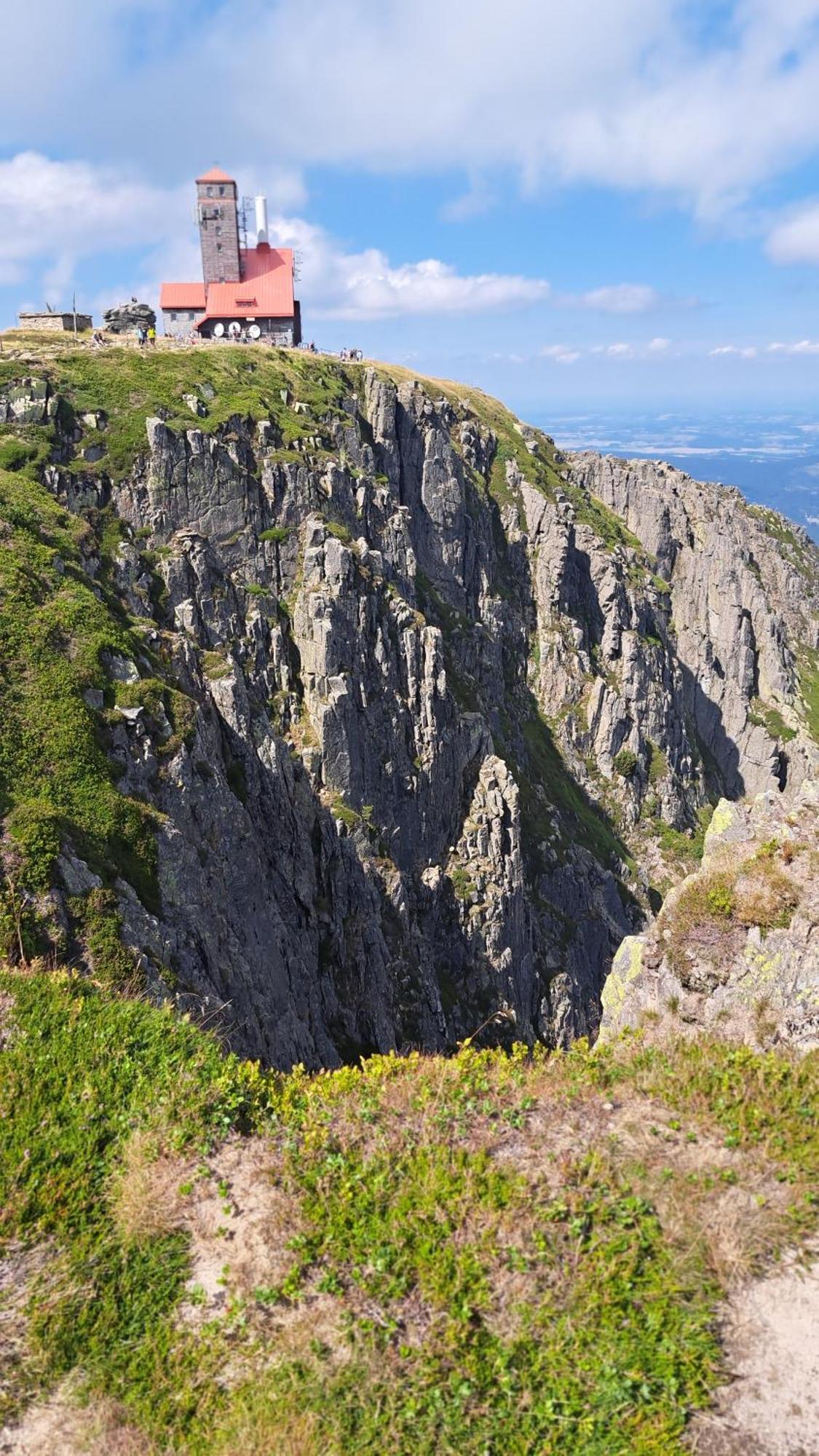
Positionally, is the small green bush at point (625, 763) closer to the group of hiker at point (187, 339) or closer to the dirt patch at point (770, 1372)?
the group of hiker at point (187, 339)

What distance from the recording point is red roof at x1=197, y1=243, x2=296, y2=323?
305 feet

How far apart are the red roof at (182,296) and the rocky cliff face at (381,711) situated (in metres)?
18.4

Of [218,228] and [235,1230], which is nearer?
[235,1230]

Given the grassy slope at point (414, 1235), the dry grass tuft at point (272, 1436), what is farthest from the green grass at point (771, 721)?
the dry grass tuft at point (272, 1436)

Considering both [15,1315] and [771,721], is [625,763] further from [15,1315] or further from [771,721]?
[15,1315]

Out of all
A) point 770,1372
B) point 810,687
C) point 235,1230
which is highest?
point 235,1230

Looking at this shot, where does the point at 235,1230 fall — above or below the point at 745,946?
above

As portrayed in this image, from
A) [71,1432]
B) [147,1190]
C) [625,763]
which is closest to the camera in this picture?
[71,1432]

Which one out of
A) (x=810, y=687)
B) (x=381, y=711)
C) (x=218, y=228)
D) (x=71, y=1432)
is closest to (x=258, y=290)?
(x=218, y=228)

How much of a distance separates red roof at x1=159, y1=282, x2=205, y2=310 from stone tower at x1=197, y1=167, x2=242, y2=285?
2.16 metres

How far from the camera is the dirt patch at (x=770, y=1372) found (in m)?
7.56

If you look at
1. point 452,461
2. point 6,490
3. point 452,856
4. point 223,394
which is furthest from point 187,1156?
point 452,461

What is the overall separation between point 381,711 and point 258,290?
61.0 meters

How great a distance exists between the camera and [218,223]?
93.2 meters
